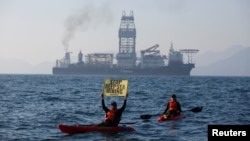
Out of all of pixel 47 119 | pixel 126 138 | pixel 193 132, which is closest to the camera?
pixel 126 138

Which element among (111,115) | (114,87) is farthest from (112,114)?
(114,87)

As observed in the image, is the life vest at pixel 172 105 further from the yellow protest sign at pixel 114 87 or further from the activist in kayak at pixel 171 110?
the yellow protest sign at pixel 114 87

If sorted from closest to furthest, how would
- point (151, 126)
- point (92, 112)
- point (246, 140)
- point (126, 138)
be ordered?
Result: point (246, 140), point (126, 138), point (151, 126), point (92, 112)

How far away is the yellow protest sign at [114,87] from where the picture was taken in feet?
74.3

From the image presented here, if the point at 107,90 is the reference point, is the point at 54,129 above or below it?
below

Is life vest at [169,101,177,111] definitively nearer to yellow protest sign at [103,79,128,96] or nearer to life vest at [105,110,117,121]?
yellow protest sign at [103,79,128,96]

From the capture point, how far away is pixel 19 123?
89.0ft

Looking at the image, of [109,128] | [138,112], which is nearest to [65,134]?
[109,128]

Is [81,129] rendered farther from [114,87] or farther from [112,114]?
[114,87]

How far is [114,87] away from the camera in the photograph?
22.8 m

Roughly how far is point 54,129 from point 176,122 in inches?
281

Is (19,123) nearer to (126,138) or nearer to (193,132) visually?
(126,138)

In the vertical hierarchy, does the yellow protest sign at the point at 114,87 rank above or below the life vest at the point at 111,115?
above

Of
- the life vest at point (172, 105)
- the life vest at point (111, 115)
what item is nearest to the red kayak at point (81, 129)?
the life vest at point (111, 115)
